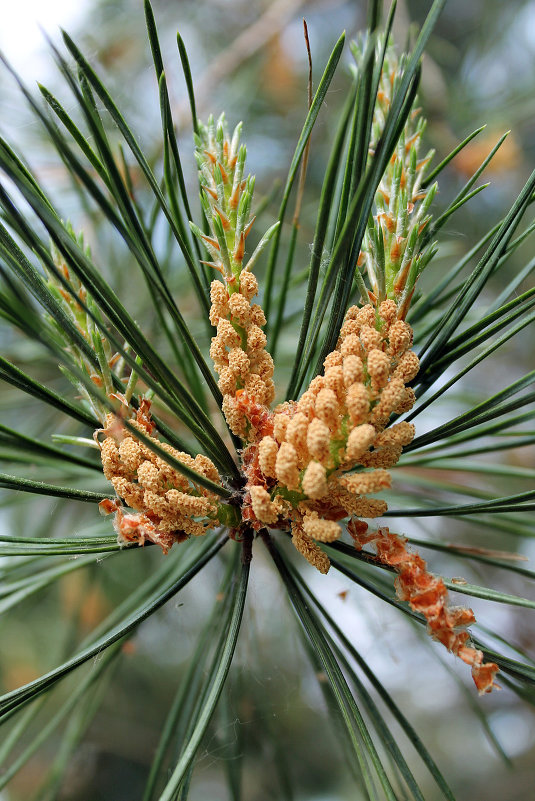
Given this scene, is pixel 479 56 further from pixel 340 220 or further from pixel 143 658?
pixel 143 658

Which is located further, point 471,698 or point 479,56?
point 479,56

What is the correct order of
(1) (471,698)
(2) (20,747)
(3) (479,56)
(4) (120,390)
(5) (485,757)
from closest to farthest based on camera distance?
(4) (120,390)
(1) (471,698)
(2) (20,747)
(5) (485,757)
(3) (479,56)

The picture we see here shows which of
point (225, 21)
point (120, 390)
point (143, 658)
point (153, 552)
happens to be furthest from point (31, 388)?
point (225, 21)

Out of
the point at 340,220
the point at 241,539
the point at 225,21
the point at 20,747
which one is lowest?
the point at 20,747

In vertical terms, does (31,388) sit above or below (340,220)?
below

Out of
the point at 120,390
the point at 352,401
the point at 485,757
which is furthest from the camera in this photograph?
the point at 485,757

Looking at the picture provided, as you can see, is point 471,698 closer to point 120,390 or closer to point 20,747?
point 120,390

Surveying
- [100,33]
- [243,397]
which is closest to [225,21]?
[100,33]
